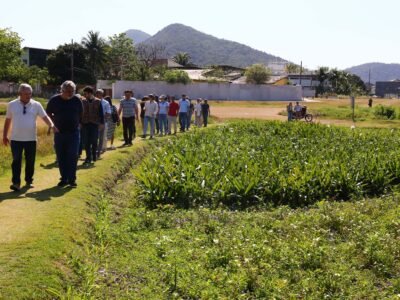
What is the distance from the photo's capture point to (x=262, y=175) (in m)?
10.3

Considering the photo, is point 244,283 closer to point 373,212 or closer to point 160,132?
point 373,212

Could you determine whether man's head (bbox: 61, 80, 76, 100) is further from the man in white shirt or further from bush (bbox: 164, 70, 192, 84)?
bush (bbox: 164, 70, 192, 84)

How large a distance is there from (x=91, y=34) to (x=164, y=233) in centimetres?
7096

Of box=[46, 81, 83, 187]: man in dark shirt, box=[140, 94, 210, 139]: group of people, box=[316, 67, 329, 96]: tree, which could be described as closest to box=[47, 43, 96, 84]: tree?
box=[140, 94, 210, 139]: group of people

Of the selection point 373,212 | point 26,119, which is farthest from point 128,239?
point 373,212

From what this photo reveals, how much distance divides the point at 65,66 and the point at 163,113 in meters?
54.3

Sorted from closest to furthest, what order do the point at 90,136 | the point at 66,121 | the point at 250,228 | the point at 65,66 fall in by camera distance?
the point at 250,228 < the point at 66,121 < the point at 90,136 < the point at 65,66

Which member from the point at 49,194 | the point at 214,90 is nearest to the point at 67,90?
the point at 49,194

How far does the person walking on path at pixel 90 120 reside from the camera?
11.7 m

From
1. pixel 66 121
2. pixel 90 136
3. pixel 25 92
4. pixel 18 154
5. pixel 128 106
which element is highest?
pixel 25 92

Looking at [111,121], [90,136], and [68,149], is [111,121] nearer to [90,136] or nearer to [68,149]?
[90,136]

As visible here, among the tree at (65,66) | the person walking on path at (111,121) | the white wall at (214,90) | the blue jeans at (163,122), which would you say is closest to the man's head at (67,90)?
the person walking on path at (111,121)

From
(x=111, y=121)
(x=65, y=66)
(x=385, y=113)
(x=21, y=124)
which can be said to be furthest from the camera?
(x=65, y=66)

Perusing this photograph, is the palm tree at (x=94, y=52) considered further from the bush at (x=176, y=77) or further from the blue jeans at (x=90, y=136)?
the blue jeans at (x=90, y=136)
